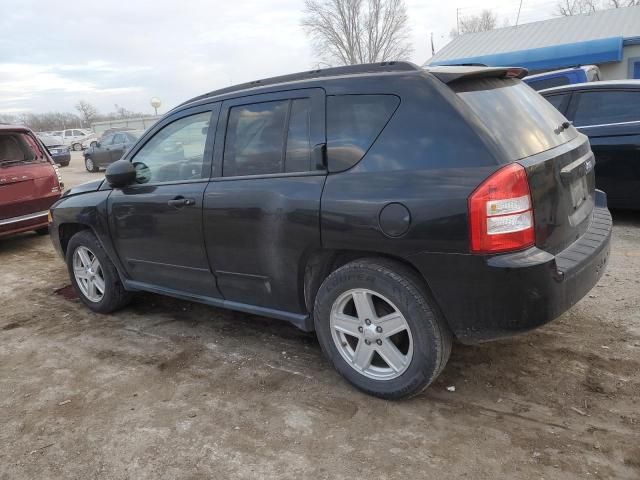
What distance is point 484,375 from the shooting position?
10.5 feet

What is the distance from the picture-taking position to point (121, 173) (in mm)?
3953

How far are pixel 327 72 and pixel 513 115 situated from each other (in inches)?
43.7

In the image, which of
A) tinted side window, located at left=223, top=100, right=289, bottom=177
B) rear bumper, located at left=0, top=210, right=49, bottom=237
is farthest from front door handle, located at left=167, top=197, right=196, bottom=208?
Result: rear bumper, located at left=0, top=210, right=49, bottom=237

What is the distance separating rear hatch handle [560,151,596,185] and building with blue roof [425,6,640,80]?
39.2 ft

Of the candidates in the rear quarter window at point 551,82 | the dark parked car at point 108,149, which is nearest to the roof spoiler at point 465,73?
the rear quarter window at point 551,82

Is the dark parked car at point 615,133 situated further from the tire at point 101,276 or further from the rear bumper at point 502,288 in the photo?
the tire at point 101,276

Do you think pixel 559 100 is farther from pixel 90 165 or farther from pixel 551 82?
pixel 90 165

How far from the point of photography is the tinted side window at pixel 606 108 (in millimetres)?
6004

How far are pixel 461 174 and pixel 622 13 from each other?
24448 millimetres

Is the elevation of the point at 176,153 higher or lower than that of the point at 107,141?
lower

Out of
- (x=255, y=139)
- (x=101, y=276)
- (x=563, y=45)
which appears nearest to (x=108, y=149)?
(x=563, y=45)

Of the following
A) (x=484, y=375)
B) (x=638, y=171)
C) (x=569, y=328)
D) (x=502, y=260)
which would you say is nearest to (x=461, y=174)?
(x=502, y=260)

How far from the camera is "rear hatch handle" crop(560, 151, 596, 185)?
2.84 metres

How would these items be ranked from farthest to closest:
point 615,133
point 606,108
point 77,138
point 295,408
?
point 77,138 → point 606,108 → point 615,133 → point 295,408
